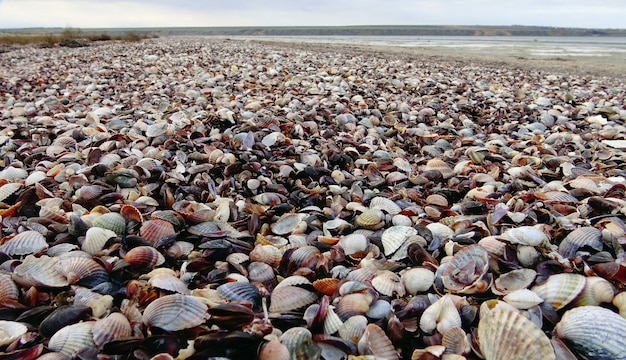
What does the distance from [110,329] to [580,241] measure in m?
2.21

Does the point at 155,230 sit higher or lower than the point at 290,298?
higher

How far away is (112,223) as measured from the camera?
2393 millimetres

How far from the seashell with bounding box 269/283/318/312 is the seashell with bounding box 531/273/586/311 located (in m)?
0.98

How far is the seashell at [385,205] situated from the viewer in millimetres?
2802

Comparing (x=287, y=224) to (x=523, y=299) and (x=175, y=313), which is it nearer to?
(x=175, y=313)

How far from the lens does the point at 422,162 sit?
395 cm

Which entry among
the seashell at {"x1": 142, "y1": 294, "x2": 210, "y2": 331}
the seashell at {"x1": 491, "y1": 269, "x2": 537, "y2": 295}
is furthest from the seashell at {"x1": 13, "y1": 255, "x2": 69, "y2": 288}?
the seashell at {"x1": 491, "y1": 269, "x2": 537, "y2": 295}

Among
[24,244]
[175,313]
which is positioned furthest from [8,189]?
[175,313]

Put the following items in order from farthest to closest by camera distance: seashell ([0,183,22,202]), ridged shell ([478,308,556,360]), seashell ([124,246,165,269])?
1. seashell ([0,183,22,202])
2. seashell ([124,246,165,269])
3. ridged shell ([478,308,556,360])

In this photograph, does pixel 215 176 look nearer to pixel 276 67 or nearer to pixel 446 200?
pixel 446 200

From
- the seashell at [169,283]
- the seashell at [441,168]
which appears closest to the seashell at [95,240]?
the seashell at [169,283]

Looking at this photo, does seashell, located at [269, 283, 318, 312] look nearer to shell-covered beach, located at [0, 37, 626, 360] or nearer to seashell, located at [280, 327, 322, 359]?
shell-covered beach, located at [0, 37, 626, 360]

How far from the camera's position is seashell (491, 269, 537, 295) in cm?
188

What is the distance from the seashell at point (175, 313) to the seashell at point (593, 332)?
1.37 metres
